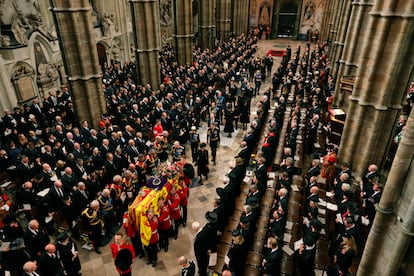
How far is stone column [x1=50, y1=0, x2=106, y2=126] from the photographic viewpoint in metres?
10.5

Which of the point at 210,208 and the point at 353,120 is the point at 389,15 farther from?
the point at 210,208

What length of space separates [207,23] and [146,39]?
472 inches

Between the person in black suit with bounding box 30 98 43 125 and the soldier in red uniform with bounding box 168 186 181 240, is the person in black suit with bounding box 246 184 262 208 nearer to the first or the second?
the soldier in red uniform with bounding box 168 186 181 240

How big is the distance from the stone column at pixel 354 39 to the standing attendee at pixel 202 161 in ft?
25.8

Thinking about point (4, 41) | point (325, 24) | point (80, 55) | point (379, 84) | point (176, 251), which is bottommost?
point (176, 251)

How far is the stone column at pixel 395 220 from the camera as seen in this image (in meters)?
3.78

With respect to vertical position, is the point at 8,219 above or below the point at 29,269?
below

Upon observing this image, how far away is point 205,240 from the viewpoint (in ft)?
20.3

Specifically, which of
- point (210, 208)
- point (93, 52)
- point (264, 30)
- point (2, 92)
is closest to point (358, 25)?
point (210, 208)

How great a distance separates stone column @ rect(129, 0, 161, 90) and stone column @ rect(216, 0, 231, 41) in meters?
16.5

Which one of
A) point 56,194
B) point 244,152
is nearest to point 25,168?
point 56,194

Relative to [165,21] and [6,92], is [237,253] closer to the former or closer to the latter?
[6,92]

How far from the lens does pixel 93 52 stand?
11.6 meters

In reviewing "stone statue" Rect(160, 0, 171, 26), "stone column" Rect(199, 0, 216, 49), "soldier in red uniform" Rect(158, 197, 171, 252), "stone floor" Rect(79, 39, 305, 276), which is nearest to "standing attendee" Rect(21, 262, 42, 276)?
"stone floor" Rect(79, 39, 305, 276)
